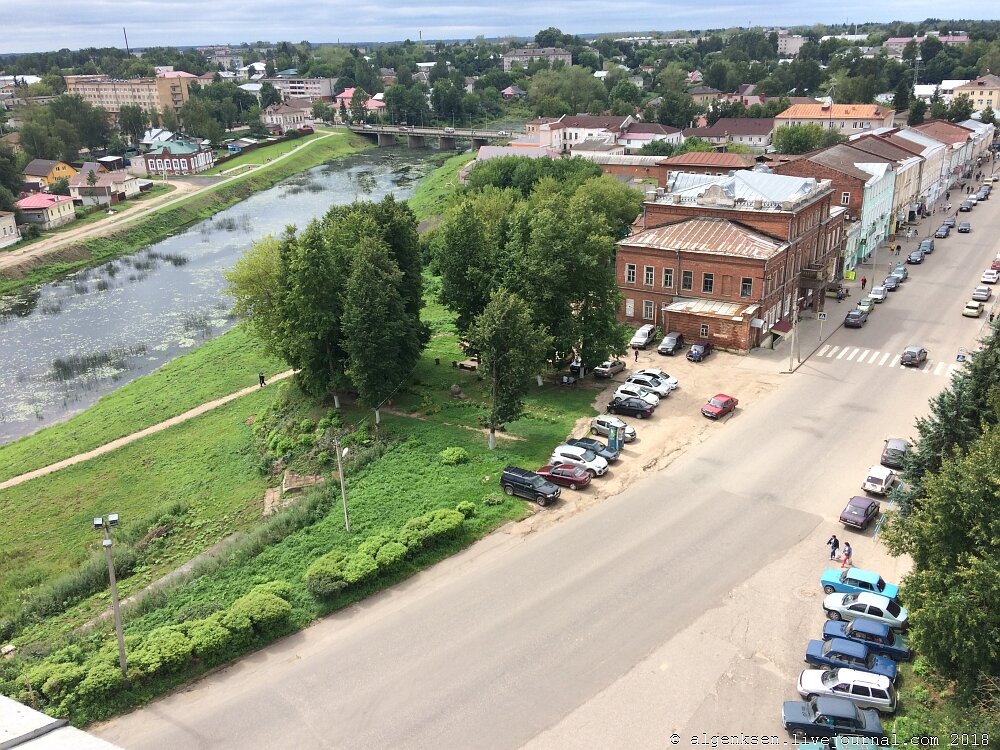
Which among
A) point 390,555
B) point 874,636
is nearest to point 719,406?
point 874,636

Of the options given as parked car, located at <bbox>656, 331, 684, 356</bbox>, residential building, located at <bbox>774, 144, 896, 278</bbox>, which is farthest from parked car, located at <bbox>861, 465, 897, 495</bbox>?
residential building, located at <bbox>774, 144, 896, 278</bbox>

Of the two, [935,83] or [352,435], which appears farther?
[935,83]

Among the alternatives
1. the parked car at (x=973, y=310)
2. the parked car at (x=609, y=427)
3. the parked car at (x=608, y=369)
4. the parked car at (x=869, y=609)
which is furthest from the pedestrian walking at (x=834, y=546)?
the parked car at (x=973, y=310)

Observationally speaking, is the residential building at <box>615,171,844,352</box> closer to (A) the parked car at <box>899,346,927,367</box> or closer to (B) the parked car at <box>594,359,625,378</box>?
(B) the parked car at <box>594,359,625,378</box>

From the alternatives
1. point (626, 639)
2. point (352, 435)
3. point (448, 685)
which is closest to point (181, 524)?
point (352, 435)

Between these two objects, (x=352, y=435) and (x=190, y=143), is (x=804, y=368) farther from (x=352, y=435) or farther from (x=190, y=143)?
(x=190, y=143)

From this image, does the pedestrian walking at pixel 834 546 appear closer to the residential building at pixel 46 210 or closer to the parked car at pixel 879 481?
the parked car at pixel 879 481
